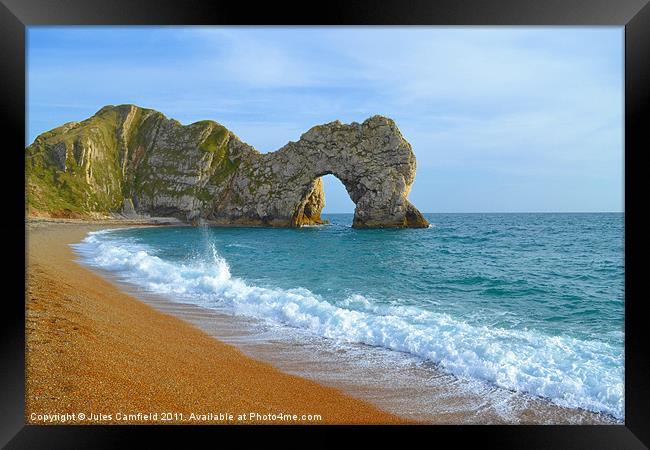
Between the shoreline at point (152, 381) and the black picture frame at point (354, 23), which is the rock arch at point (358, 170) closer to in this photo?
the shoreline at point (152, 381)

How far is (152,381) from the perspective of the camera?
3.26 metres

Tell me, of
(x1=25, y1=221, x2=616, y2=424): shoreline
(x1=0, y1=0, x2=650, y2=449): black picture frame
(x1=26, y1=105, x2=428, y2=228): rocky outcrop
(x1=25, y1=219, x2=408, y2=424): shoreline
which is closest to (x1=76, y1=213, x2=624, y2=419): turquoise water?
(x1=25, y1=221, x2=616, y2=424): shoreline

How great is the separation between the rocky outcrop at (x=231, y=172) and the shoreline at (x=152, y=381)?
18.2m

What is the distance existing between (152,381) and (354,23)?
10.1 feet

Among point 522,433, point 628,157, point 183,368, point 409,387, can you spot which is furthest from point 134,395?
point 628,157

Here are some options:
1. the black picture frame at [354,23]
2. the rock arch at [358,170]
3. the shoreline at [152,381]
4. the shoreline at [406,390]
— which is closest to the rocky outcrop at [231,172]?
the rock arch at [358,170]

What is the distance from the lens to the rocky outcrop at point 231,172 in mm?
23781

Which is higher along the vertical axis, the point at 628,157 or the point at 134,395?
the point at 628,157

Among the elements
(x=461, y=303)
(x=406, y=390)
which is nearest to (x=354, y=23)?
(x=406, y=390)

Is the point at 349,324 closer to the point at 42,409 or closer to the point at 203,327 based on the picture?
the point at 203,327

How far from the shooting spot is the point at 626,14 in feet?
9.02

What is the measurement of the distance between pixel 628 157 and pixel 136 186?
93.8 ft

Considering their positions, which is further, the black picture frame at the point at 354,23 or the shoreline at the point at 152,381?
the shoreline at the point at 152,381

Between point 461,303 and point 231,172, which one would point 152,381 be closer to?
point 461,303
